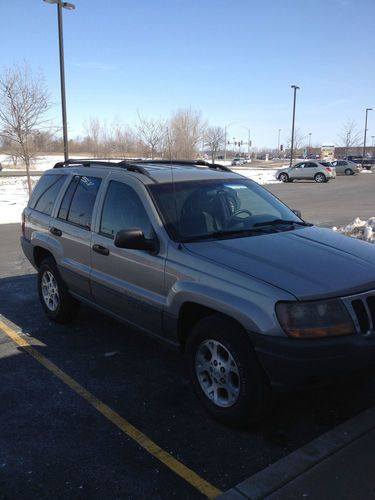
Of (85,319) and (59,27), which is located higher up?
(59,27)

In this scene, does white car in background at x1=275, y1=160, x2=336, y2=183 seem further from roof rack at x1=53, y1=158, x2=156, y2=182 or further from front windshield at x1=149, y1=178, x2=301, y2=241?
front windshield at x1=149, y1=178, x2=301, y2=241

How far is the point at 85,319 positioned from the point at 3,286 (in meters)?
2.16

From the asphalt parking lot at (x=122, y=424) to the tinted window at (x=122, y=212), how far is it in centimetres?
126

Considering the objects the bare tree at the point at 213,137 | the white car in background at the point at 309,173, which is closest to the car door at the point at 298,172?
the white car in background at the point at 309,173

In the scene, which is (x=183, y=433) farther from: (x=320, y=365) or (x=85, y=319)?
(x=85, y=319)

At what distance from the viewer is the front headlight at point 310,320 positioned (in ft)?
9.39

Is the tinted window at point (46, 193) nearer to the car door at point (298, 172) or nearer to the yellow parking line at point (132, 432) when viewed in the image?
the yellow parking line at point (132, 432)

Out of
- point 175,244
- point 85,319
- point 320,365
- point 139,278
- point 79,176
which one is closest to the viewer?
point 320,365

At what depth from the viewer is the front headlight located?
2863 millimetres

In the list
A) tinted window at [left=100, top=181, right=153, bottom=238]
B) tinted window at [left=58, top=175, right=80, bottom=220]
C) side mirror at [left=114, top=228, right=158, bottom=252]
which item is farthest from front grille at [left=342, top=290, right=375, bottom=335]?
tinted window at [left=58, top=175, right=80, bottom=220]

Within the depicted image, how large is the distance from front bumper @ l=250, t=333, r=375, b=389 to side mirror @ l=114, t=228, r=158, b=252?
1.19 metres

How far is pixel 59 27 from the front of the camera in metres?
15.6

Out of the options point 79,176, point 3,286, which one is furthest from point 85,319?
point 3,286

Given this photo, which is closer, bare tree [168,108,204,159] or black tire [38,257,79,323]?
black tire [38,257,79,323]
